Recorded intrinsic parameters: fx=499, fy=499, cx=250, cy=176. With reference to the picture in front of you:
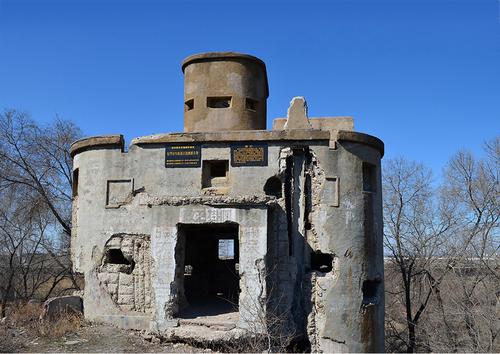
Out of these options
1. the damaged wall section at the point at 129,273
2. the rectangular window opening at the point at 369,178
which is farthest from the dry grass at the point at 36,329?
the rectangular window opening at the point at 369,178

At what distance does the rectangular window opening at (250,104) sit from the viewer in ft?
41.6

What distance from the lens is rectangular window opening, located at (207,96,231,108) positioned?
12.5 metres

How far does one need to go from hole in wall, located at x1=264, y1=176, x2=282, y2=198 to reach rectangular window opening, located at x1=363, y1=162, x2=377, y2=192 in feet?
6.47

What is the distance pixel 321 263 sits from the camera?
10734 millimetres

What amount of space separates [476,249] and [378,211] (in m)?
7.94

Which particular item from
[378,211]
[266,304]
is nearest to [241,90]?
[378,211]

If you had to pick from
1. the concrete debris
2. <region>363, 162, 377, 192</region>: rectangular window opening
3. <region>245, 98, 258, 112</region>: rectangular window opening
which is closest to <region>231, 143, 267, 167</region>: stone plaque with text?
<region>245, 98, 258, 112</region>: rectangular window opening

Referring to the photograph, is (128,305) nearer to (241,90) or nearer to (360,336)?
(360,336)

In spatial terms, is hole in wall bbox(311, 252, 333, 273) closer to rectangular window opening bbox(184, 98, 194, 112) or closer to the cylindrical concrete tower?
the cylindrical concrete tower

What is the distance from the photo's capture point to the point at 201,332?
943 centimetres

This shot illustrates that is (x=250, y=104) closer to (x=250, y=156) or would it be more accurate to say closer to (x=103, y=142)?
(x=250, y=156)

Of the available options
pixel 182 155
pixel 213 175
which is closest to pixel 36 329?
pixel 182 155

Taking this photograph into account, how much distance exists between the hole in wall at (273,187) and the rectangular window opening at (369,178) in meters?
1.97

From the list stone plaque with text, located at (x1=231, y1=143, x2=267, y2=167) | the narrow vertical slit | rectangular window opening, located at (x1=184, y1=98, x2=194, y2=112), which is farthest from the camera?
rectangular window opening, located at (x1=184, y1=98, x2=194, y2=112)
